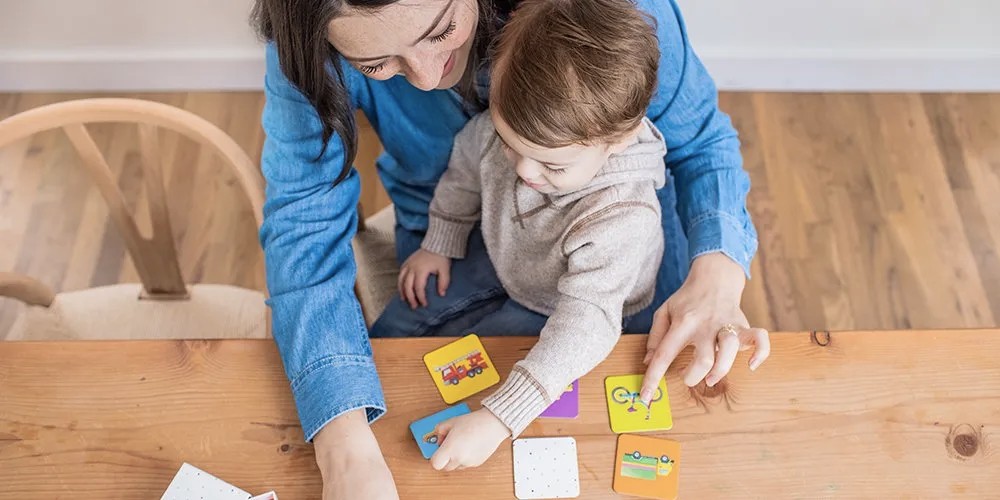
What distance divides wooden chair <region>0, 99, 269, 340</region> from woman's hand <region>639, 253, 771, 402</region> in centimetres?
64

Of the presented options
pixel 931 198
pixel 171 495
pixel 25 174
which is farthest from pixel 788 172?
pixel 25 174

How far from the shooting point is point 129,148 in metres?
2.53

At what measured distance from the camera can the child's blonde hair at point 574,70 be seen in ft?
3.40

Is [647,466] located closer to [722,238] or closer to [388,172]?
[722,238]

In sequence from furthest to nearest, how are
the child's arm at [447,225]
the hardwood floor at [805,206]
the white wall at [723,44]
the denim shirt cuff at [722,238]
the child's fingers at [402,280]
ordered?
the white wall at [723,44] → the hardwood floor at [805,206] → the child's fingers at [402,280] → the child's arm at [447,225] → the denim shirt cuff at [722,238]

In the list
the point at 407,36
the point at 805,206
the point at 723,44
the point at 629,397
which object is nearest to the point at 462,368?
the point at 629,397

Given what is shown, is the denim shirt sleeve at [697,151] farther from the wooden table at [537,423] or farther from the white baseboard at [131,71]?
the white baseboard at [131,71]

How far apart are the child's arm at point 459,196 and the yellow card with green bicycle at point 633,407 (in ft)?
1.31

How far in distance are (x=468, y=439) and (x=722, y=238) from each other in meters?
0.48

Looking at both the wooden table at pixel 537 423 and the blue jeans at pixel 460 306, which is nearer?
the wooden table at pixel 537 423

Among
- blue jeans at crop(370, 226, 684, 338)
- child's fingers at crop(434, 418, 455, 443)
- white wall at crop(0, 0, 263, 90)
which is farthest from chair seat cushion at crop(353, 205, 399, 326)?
white wall at crop(0, 0, 263, 90)

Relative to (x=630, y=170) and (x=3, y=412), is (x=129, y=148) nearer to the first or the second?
(x=3, y=412)

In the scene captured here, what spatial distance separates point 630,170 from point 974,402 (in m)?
0.51

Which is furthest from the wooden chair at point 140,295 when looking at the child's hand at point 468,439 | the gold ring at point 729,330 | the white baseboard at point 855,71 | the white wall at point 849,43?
the white baseboard at point 855,71
